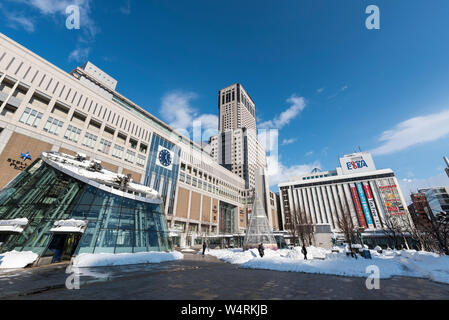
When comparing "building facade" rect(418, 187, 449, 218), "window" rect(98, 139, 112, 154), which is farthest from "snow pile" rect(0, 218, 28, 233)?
"building facade" rect(418, 187, 449, 218)

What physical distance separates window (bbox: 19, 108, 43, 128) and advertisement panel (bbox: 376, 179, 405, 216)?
4431 inches

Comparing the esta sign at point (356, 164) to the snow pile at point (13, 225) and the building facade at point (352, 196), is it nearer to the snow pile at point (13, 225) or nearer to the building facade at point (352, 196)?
the building facade at point (352, 196)

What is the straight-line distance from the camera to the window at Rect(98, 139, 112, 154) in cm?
4159

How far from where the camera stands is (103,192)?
1655 cm

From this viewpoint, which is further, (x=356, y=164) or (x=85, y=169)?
(x=356, y=164)

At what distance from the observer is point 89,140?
131 feet

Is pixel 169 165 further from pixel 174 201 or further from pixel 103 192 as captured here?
pixel 103 192

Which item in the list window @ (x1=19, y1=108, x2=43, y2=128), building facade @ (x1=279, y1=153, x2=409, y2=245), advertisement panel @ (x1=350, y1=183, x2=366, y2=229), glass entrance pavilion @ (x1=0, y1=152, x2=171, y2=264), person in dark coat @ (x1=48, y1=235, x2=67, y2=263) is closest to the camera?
glass entrance pavilion @ (x1=0, y1=152, x2=171, y2=264)

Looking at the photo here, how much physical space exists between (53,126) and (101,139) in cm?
861

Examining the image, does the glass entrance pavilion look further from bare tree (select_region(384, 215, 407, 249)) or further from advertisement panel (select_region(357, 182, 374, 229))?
advertisement panel (select_region(357, 182, 374, 229))

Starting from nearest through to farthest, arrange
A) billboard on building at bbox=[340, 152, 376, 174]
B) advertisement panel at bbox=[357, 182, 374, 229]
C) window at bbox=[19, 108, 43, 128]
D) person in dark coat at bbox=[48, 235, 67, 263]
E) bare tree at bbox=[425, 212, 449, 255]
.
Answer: person in dark coat at bbox=[48, 235, 67, 263] → bare tree at bbox=[425, 212, 449, 255] → window at bbox=[19, 108, 43, 128] → advertisement panel at bbox=[357, 182, 374, 229] → billboard on building at bbox=[340, 152, 376, 174]

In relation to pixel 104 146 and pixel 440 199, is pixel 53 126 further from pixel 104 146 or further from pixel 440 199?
pixel 440 199

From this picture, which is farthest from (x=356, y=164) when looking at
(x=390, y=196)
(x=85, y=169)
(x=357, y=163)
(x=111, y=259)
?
(x=85, y=169)
